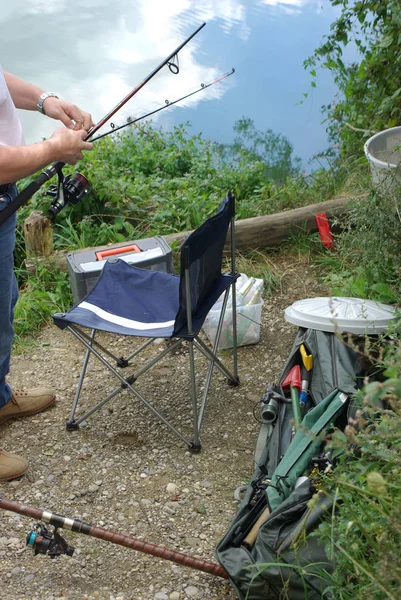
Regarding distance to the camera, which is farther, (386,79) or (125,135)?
(125,135)

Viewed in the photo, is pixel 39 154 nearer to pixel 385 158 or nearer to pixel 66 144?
pixel 66 144

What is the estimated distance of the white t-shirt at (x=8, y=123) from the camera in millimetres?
2113

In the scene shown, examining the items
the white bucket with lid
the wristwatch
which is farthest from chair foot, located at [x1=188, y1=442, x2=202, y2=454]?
the wristwatch

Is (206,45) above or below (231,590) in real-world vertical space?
below

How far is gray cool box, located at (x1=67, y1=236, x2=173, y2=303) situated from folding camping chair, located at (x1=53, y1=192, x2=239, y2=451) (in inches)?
11.3

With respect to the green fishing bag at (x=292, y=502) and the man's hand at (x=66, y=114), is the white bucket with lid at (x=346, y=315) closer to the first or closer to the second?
the green fishing bag at (x=292, y=502)

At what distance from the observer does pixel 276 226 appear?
13.1ft

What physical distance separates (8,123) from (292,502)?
4.77ft

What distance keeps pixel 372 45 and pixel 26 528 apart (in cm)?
360

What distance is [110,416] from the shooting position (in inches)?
112

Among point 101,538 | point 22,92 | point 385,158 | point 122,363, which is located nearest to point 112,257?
point 122,363

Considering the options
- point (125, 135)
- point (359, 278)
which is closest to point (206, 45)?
point (125, 135)

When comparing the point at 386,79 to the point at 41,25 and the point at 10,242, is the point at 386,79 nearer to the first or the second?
the point at 10,242

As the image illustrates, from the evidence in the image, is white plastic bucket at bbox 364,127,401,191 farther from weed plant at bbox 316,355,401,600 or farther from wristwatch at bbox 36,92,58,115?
weed plant at bbox 316,355,401,600
